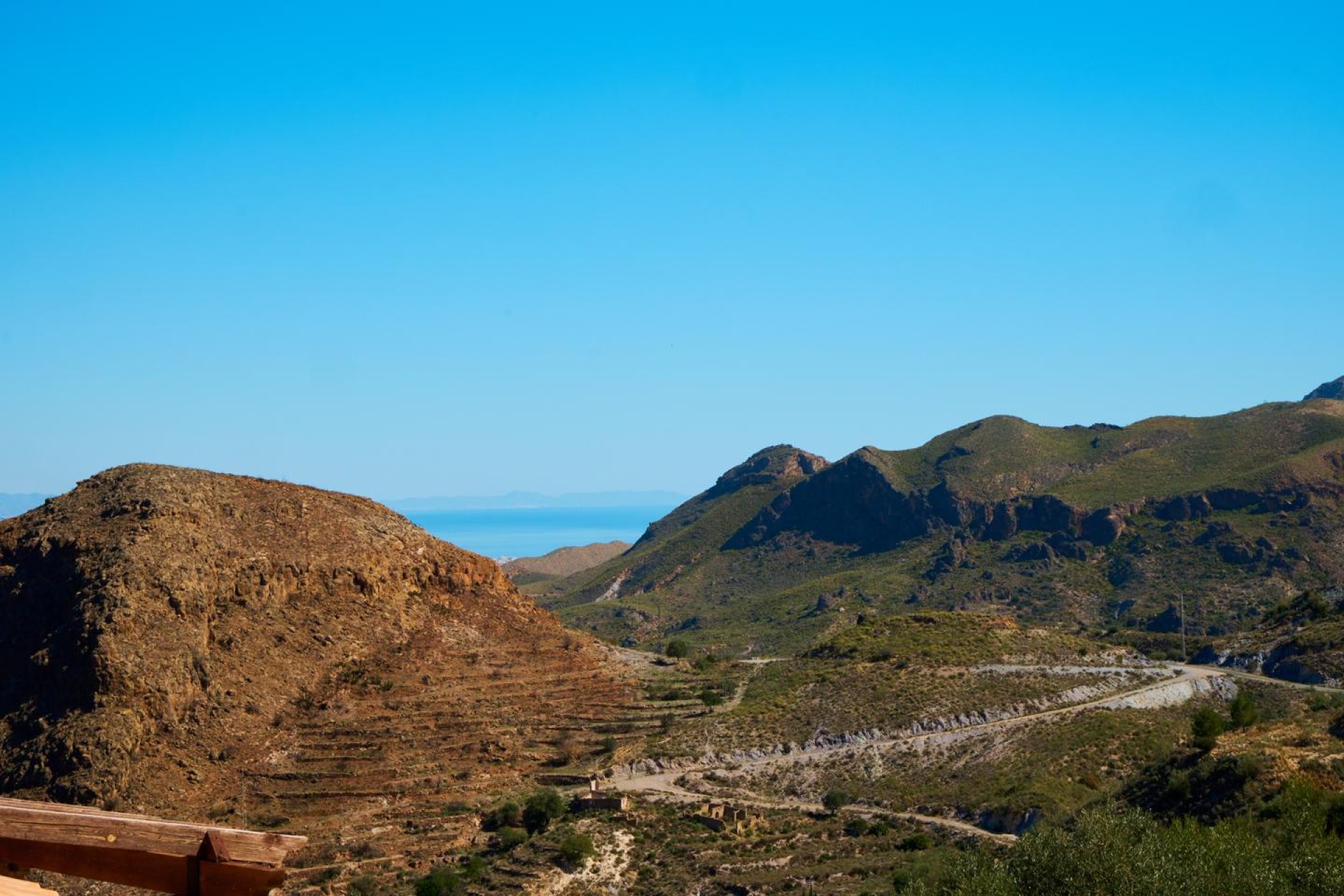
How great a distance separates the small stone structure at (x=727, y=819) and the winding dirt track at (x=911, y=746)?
1.14 metres

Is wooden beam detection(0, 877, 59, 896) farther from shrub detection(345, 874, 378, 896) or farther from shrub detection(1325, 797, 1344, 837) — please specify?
shrub detection(345, 874, 378, 896)

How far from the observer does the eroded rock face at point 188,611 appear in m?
44.6

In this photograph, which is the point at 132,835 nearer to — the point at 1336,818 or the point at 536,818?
the point at 1336,818

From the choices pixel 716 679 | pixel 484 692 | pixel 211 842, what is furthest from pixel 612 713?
pixel 211 842

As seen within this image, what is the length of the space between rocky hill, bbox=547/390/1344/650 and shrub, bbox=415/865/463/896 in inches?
2018

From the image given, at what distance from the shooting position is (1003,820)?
4219 cm

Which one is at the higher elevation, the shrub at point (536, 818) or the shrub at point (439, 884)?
the shrub at point (536, 818)

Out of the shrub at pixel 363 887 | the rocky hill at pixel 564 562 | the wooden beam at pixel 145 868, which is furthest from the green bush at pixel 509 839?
the rocky hill at pixel 564 562

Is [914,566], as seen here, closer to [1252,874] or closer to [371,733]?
[371,733]

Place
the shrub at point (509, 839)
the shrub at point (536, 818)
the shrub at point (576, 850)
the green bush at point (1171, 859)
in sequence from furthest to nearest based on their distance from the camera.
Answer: the shrub at point (536, 818), the shrub at point (509, 839), the shrub at point (576, 850), the green bush at point (1171, 859)

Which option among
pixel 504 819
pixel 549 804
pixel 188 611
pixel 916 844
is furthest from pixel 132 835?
pixel 188 611

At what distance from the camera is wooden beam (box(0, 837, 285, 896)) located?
22.3ft

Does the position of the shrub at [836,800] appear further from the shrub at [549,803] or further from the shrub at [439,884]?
the shrub at [439,884]

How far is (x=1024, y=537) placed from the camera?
111 m
